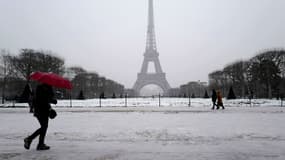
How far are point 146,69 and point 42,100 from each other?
97714mm

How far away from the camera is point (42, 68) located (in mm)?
50906

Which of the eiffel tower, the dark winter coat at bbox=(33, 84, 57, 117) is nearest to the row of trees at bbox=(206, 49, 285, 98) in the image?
the eiffel tower

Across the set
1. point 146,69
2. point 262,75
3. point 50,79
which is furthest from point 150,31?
point 50,79

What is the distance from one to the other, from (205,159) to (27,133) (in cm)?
637

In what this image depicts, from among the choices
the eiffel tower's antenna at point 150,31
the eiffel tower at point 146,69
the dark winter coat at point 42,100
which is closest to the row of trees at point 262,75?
the eiffel tower at point 146,69

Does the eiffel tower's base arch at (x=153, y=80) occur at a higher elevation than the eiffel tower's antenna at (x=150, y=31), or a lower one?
lower

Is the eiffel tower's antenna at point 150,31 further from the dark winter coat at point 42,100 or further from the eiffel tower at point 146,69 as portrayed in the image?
the dark winter coat at point 42,100

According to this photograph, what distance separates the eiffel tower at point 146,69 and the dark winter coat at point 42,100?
288 feet

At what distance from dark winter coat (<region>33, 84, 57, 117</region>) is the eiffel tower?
87706 millimetres

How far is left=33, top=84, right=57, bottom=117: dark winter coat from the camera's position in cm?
662

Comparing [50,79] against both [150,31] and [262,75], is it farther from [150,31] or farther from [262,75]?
[150,31]

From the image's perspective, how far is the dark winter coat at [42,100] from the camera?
21.7ft

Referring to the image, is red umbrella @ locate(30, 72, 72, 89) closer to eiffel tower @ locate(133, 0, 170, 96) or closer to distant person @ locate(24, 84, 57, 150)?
distant person @ locate(24, 84, 57, 150)

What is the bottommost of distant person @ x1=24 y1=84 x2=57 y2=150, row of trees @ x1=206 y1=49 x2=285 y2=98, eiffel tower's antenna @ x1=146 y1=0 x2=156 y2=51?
distant person @ x1=24 y1=84 x2=57 y2=150
